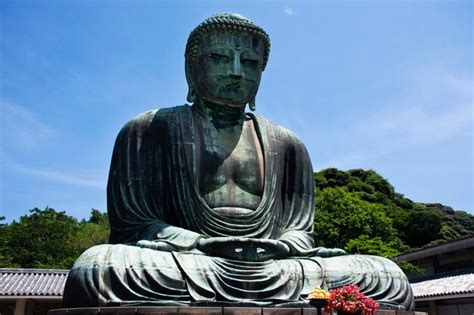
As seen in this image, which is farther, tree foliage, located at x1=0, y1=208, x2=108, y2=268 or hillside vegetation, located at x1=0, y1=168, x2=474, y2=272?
tree foliage, located at x1=0, y1=208, x2=108, y2=268

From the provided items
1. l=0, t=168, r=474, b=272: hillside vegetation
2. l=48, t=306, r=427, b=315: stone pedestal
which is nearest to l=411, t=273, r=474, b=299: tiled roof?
l=0, t=168, r=474, b=272: hillside vegetation

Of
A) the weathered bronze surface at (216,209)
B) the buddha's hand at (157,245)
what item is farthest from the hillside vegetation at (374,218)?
the buddha's hand at (157,245)

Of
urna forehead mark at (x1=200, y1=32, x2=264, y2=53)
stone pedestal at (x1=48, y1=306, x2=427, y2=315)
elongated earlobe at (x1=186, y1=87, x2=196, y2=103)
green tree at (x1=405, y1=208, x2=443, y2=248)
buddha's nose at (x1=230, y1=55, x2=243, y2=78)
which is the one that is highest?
green tree at (x1=405, y1=208, x2=443, y2=248)

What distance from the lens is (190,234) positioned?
20.7ft

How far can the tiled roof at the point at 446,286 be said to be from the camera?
54.0 ft

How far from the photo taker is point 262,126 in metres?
8.09

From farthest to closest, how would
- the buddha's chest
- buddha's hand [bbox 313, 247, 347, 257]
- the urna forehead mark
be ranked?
the urna forehead mark < the buddha's chest < buddha's hand [bbox 313, 247, 347, 257]

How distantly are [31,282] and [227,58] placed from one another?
1369 centimetres

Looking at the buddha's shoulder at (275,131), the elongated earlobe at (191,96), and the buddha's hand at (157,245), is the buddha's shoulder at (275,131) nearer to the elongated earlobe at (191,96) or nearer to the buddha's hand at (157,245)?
the elongated earlobe at (191,96)

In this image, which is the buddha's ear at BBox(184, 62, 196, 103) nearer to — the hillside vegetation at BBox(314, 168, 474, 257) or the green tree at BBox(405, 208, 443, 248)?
the hillside vegetation at BBox(314, 168, 474, 257)

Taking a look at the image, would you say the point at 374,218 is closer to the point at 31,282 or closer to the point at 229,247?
the point at 31,282

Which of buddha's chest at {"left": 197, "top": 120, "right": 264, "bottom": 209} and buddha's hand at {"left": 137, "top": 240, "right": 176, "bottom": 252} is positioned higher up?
buddha's chest at {"left": 197, "top": 120, "right": 264, "bottom": 209}

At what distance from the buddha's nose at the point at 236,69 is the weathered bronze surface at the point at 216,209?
2 centimetres

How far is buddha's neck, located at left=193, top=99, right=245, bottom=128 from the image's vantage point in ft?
25.7
